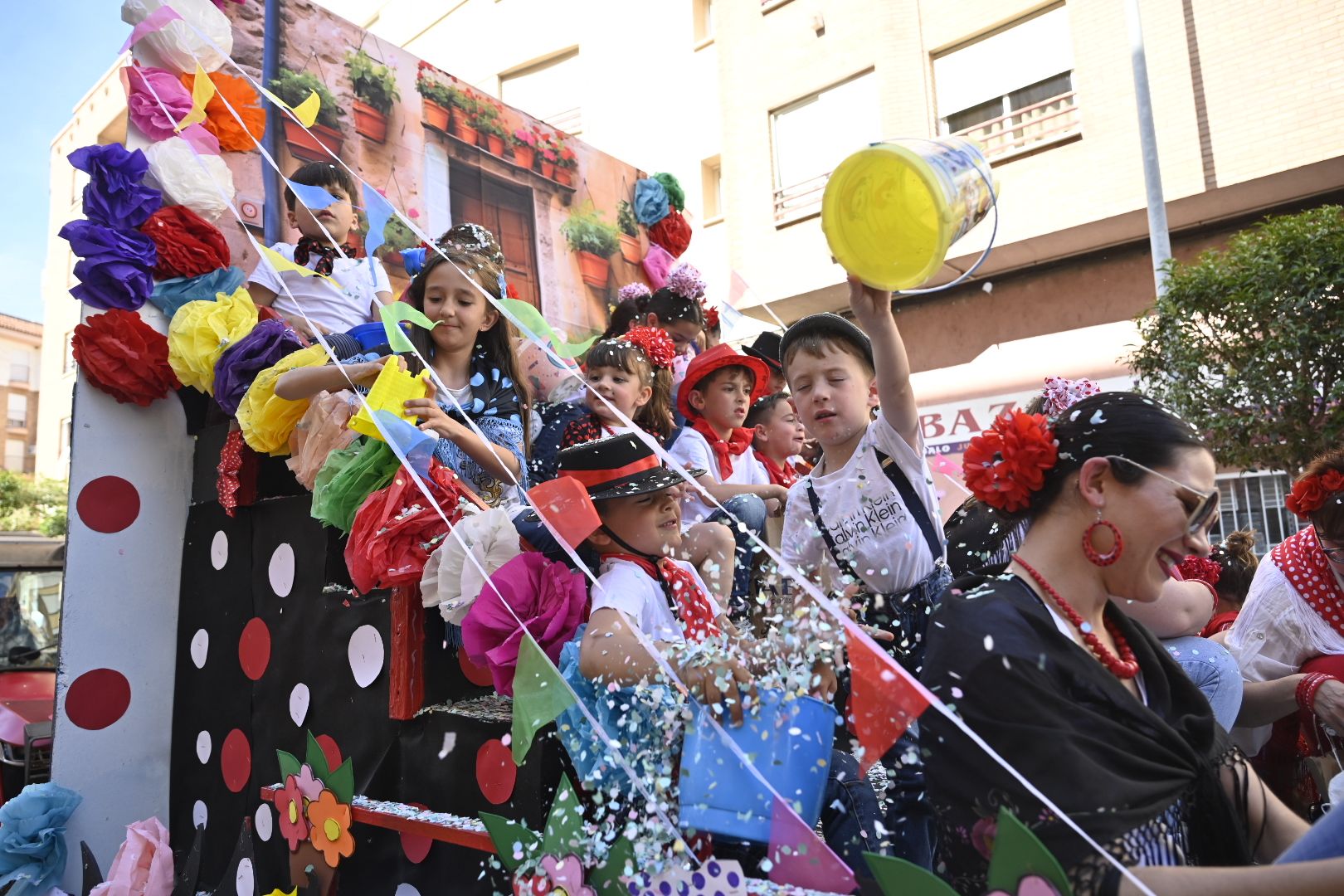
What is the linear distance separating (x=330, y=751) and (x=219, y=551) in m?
1.26

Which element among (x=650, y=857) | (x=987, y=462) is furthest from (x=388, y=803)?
(x=987, y=462)

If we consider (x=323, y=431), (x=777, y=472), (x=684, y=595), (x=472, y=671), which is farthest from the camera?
(x=777, y=472)

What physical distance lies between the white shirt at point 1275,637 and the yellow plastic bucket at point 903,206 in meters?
1.88

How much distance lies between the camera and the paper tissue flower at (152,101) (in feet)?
12.6

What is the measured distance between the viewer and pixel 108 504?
369 centimetres

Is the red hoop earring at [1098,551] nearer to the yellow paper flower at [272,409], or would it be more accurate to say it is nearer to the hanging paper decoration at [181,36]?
the yellow paper flower at [272,409]

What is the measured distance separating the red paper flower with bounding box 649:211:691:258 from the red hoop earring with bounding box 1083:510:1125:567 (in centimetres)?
538

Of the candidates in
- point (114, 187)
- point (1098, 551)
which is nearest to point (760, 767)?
point (1098, 551)

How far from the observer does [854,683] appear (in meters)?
1.59

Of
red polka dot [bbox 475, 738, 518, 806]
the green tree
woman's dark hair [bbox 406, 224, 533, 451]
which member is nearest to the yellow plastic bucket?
red polka dot [bbox 475, 738, 518, 806]

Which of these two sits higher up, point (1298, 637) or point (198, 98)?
point (198, 98)

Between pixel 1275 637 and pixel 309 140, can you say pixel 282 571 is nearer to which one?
pixel 309 140

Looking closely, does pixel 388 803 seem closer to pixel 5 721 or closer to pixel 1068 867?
pixel 1068 867

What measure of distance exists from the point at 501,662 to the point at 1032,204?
10.9 m
